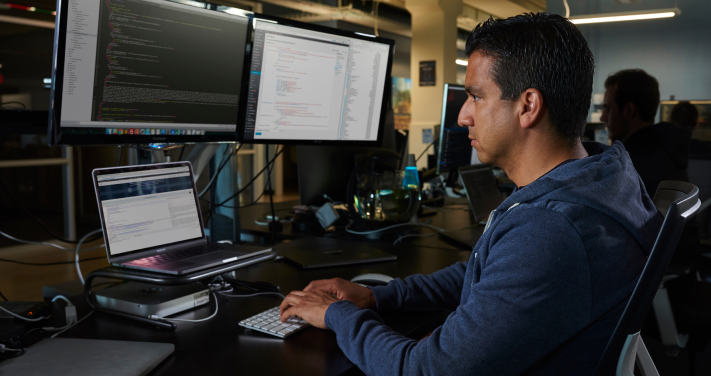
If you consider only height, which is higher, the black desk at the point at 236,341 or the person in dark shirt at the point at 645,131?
the person in dark shirt at the point at 645,131

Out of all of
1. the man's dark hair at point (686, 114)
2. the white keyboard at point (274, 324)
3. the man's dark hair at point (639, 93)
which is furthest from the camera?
the man's dark hair at point (686, 114)

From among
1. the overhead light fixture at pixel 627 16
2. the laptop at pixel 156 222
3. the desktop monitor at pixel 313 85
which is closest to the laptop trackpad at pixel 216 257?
the laptop at pixel 156 222

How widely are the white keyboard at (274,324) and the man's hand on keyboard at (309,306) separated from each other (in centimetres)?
1

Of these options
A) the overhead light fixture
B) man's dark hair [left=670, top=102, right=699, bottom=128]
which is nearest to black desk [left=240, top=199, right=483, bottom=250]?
man's dark hair [left=670, top=102, right=699, bottom=128]

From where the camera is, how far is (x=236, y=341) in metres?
0.90

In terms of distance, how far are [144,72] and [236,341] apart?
0.66 metres

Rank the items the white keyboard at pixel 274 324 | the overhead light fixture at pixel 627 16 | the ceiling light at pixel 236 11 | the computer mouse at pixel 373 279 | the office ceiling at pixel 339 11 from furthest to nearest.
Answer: the office ceiling at pixel 339 11, the overhead light fixture at pixel 627 16, the ceiling light at pixel 236 11, the computer mouse at pixel 373 279, the white keyboard at pixel 274 324

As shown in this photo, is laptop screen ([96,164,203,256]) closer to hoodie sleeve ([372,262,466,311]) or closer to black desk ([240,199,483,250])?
hoodie sleeve ([372,262,466,311])

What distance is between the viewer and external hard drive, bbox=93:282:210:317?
991 mm

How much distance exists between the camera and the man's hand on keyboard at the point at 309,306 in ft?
3.09

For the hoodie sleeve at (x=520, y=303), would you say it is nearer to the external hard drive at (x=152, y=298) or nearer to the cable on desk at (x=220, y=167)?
the external hard drive at (x=152, y=298)

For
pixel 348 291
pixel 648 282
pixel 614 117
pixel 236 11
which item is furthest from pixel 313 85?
pixel 614 117

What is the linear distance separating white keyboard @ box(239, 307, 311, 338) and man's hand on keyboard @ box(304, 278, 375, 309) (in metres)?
0.09

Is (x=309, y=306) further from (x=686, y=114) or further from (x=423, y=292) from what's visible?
(x=686, y=114)
